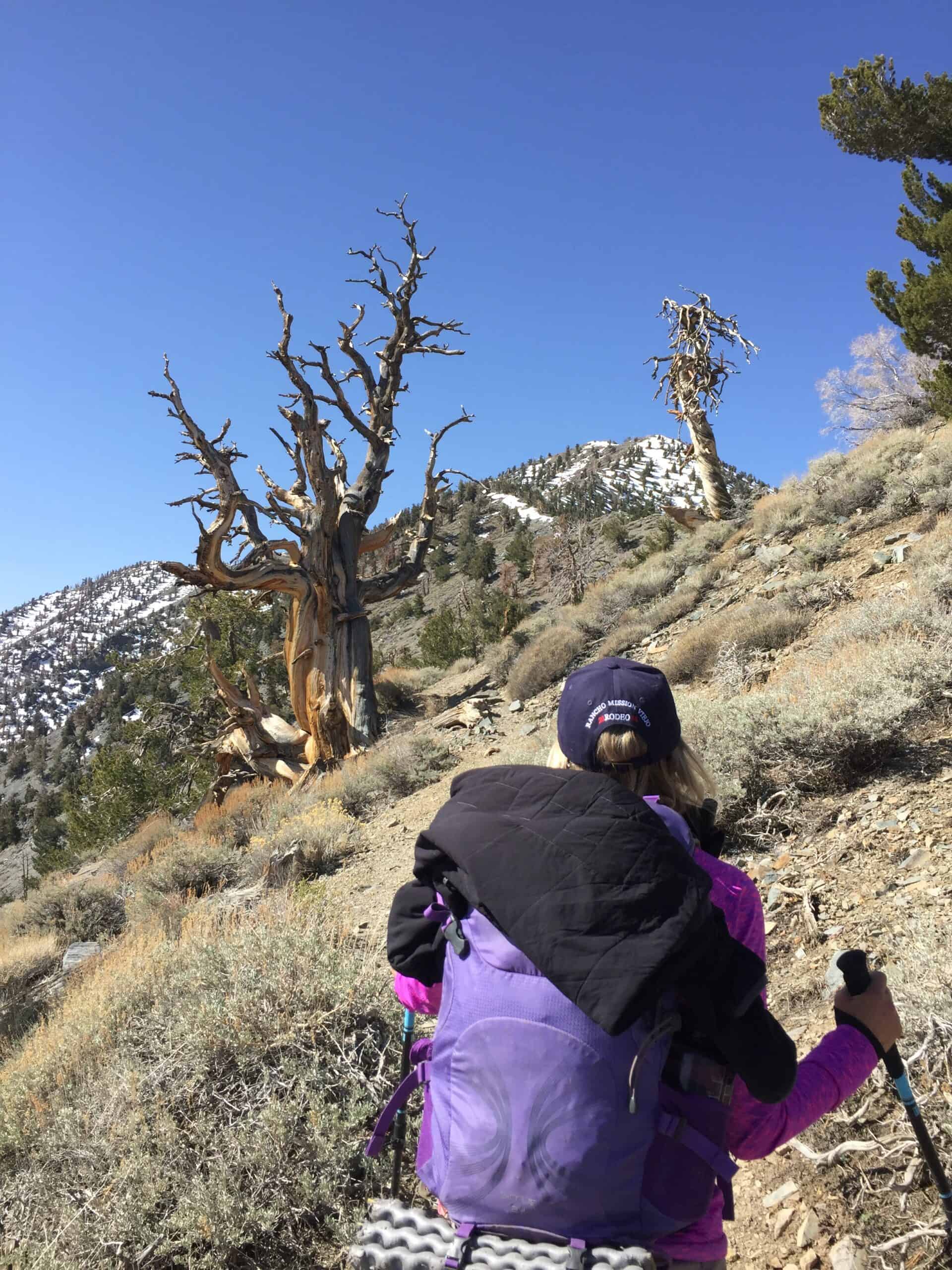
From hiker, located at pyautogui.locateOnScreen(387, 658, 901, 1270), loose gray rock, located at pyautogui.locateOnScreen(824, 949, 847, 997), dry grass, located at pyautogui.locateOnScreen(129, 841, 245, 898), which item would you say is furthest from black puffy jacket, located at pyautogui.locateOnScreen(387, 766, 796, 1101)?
dry grass, located at pyautogui.locateOnScreen(129, 841, 245, 898)

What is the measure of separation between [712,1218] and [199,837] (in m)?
9.07

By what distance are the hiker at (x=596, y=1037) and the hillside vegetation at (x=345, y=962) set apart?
51.4 inches

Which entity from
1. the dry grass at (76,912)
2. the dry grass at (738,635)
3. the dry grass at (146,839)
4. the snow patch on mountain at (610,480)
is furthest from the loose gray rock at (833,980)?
the snow patch on mountain at (610,480)

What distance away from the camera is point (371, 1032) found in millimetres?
3426

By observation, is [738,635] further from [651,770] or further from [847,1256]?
[651,770]

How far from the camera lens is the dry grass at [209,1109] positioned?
2584 mm

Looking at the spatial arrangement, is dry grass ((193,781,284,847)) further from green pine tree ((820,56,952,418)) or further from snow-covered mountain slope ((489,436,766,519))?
snow-covered mountain slope ((489,436,766,519))

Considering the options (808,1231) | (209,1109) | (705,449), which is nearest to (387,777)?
(209,1109)

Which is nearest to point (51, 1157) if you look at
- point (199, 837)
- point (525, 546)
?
point (199, 837)

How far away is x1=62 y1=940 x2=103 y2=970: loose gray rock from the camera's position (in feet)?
21.5

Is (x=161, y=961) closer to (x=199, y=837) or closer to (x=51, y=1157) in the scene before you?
(x=51, y=1157)

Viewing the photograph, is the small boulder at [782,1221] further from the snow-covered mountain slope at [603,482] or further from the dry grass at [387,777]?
the snow-covered mountain slope at [603,482]

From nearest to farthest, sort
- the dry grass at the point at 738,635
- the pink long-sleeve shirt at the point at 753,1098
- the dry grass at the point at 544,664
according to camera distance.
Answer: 1. the pink long-sleeve shirt at the point at 753,1098
2. the dry grass at the point at 738,635
3. the dry grass at the point at 544,664

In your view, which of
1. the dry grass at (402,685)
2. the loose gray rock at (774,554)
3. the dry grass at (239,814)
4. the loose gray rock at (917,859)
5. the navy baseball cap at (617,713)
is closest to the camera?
the navy baseball cap at (617,713)
